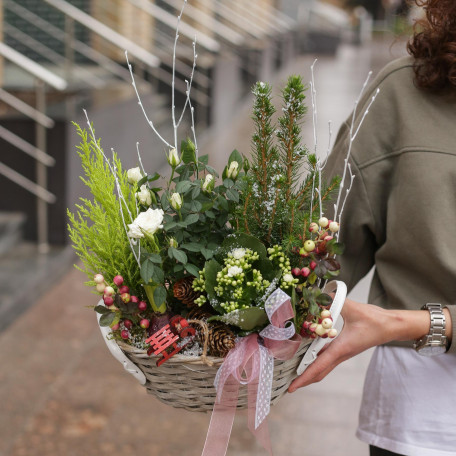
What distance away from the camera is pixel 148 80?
1063 centimetres

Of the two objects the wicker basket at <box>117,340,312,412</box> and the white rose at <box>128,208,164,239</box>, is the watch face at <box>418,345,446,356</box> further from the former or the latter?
the white rose at <box>128,208,164,239</box>

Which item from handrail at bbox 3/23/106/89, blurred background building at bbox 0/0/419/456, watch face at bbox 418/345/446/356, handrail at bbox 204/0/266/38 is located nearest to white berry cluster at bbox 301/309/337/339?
watch face at bbox 418/345/446/356

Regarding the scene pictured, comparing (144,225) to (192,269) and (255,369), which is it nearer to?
(192,269)

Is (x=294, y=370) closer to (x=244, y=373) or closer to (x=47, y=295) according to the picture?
(x=244, y=373)

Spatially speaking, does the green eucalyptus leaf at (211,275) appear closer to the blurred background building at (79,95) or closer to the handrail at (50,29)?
the blurred background building at (79,95)

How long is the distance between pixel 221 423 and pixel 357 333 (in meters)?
0.31

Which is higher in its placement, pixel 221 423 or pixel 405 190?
pixel 405 190

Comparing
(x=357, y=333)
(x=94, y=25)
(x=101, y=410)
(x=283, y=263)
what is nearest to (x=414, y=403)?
(x=357, y=333)

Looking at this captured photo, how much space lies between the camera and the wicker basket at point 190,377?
1.22 metres

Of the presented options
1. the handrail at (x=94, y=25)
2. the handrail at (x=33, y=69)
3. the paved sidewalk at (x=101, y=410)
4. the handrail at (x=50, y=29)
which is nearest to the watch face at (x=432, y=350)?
the paved sidewalk at (x=101, y=410)

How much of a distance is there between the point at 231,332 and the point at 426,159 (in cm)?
62

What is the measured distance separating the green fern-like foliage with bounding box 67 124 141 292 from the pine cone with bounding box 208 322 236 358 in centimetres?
16

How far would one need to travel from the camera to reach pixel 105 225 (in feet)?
3.97

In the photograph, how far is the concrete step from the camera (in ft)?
19.2
